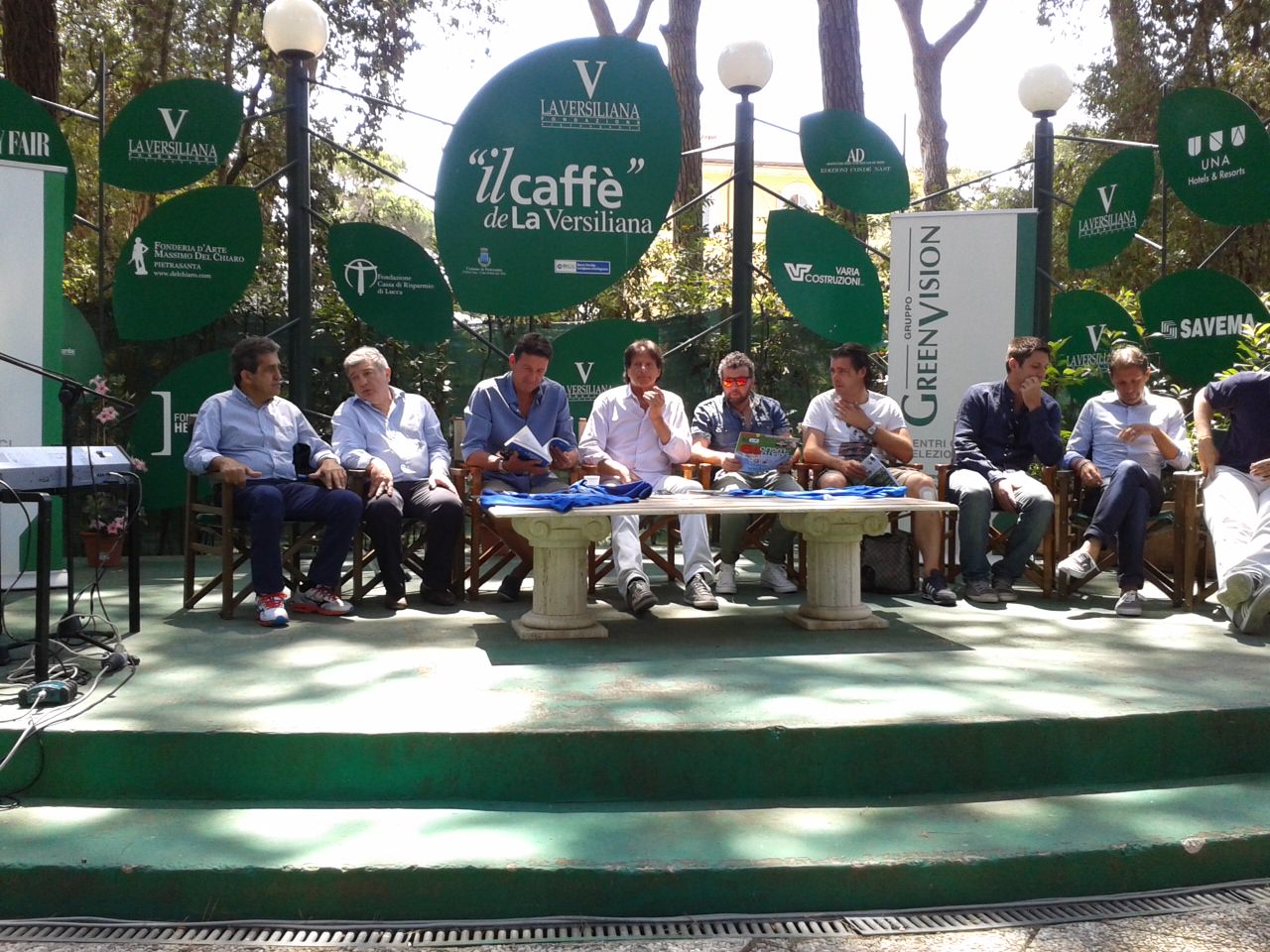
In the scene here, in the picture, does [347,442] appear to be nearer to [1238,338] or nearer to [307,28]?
[307,28]

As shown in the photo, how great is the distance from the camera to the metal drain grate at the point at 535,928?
2.39 m

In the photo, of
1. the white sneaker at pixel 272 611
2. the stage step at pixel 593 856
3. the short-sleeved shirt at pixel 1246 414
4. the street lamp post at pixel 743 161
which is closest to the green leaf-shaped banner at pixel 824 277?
the street lamp post at pixel 743 161

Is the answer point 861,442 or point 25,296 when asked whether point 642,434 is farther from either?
point 25,296

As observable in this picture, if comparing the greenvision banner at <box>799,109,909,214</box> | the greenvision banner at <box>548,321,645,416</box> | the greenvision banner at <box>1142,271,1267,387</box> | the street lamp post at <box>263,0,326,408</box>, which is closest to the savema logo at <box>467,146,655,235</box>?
the greenvision banner at <box>548,321,645,416</box>

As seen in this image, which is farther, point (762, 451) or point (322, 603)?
point (762, 451)

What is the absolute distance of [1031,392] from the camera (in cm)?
532

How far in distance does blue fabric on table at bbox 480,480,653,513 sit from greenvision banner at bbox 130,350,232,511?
7.83 ft

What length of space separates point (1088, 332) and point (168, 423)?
5.04 metres

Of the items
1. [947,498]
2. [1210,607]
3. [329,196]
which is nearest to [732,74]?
[947,498]

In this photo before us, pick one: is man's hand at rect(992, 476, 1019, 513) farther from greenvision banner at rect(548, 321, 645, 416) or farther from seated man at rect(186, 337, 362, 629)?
seated man at rect(186, 337, 362, 629)

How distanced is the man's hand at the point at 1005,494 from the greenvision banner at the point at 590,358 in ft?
6.90

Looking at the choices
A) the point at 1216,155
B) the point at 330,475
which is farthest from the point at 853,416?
the point at 1216,155

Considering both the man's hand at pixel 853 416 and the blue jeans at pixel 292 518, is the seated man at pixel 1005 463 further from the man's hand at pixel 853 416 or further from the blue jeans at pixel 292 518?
the blue jeans at pixel 292 518

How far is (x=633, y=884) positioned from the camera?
247 cm
